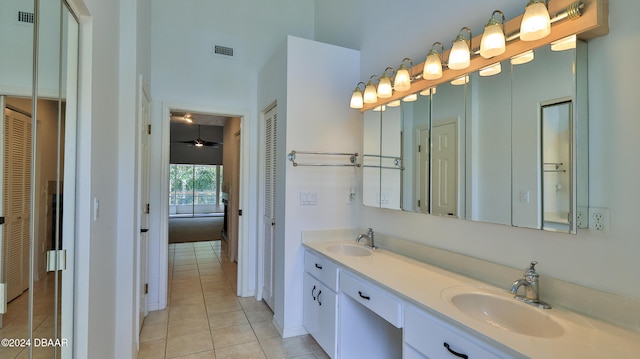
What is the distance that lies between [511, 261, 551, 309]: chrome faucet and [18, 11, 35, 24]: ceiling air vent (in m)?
2.15

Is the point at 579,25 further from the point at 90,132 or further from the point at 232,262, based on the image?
the point at 232,262

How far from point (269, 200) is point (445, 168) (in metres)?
1.92

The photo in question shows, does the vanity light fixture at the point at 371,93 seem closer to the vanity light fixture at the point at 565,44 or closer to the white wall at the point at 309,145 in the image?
the white wall at the point at 309,145

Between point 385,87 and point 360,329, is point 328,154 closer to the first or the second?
point 385,87

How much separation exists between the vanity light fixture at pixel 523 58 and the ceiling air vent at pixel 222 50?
10.0 ft

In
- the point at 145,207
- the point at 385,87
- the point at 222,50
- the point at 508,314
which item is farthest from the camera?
the point at 222,50

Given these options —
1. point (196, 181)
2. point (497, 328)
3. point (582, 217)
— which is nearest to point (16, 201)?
Result: point (497, 328)

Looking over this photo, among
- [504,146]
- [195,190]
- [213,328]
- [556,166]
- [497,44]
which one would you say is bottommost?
[213,328]

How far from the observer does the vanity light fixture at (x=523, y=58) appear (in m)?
1.50

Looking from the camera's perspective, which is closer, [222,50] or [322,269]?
[322,269]

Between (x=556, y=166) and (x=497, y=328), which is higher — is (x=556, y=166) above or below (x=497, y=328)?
above

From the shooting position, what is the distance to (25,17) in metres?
1.00

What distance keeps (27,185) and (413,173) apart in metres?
2.07

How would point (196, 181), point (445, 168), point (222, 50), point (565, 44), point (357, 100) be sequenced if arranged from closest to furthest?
point (565, 44), point (445, 168), point (357, 100), point (222, 50), point (196, 181)
